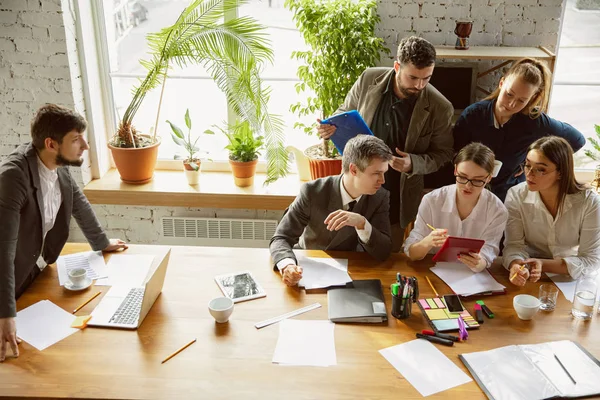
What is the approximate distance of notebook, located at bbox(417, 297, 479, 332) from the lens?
79.6 inches

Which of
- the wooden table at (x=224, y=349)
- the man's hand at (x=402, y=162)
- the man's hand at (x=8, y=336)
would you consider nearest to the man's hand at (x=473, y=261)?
the wooden table at (x=224, y=349)

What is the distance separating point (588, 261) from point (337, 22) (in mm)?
1824

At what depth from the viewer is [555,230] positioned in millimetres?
2463

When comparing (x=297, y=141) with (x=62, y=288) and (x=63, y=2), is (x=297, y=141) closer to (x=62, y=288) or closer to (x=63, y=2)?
(x=63, y=2)

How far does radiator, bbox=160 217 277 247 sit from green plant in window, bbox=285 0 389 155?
3.02 ft

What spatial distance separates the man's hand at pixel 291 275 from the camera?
223 centimetres

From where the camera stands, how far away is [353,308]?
2102mm

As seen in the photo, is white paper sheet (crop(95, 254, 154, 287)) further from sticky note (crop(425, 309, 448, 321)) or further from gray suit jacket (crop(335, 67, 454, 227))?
gray suit jacket (crop(335, 67, 454, 227))

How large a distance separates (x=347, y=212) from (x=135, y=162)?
1.86 m

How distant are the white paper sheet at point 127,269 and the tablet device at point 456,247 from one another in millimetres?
1238

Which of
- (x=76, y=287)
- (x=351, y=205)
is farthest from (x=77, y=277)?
(x=351, y=205)

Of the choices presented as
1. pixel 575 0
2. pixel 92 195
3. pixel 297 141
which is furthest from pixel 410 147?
pixel 92 195

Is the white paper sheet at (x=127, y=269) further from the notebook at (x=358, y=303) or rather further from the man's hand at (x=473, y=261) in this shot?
the man's hand at (x=473, y=261)

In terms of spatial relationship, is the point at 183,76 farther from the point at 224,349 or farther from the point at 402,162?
the point at 224,349
